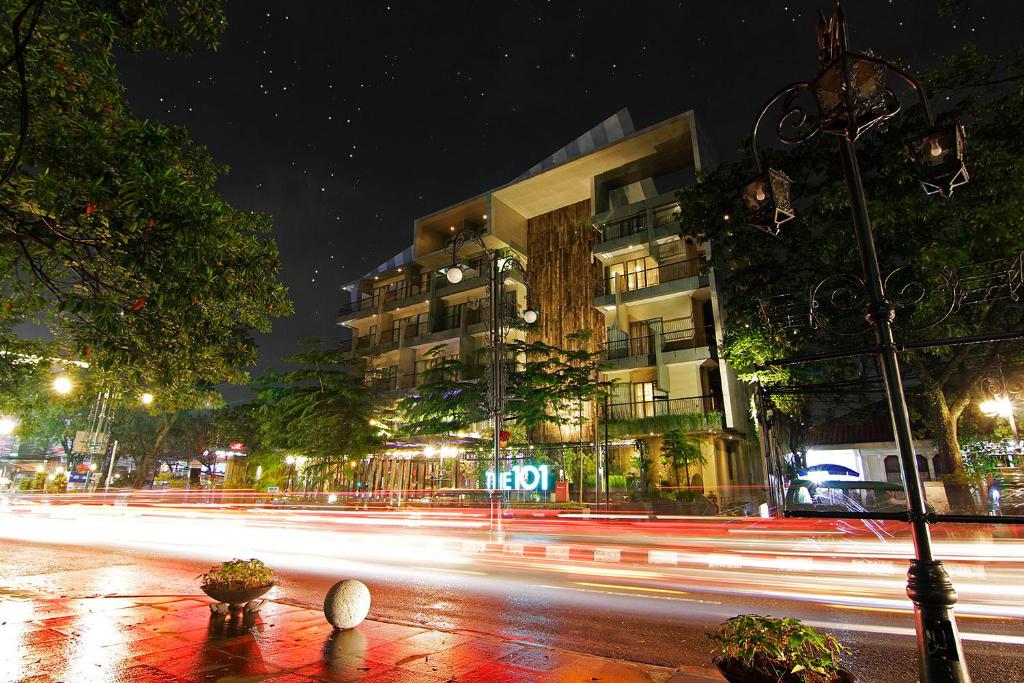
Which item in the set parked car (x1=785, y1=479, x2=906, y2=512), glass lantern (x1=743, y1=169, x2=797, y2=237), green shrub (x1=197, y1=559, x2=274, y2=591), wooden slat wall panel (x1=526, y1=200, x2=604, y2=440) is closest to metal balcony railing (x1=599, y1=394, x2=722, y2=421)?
wooden slat wall panel (x1=526, y1=200, x2=604, y2=440)

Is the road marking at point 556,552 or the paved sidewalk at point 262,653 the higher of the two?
the road marking at point 556,552

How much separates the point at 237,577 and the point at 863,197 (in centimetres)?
857

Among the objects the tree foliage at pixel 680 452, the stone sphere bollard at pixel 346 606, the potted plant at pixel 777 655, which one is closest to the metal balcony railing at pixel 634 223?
the tree foliage at pixel 680 452

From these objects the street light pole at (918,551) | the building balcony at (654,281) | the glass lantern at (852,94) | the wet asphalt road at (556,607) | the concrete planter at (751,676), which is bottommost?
the wet asphalt road at (556,607)

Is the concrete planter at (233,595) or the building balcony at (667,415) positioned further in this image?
the building balcony at (667,415)

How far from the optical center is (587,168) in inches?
1305

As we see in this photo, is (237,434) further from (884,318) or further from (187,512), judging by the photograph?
(884,318)

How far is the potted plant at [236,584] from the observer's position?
6922 millimetres

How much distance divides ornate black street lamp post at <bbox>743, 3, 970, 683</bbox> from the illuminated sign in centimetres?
1878

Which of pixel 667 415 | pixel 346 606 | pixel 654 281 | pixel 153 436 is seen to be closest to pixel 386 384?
pixel 654 281

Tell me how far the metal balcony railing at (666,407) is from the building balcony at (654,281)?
5.71m

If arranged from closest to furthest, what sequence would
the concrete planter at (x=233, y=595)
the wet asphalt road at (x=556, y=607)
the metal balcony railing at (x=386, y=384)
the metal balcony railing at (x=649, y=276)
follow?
the wet asphalt road at (x=556, y=607)
the concrete planter at (x=233, y=595)
the metal balcony railing at (x=649, y=276)
the metal balcony railing at (x=386, y=384)

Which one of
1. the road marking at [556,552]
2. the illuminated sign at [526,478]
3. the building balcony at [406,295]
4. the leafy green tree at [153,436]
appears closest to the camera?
the road marking at [556,552]

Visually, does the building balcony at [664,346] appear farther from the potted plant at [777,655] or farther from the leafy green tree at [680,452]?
the potted plant at [777,655]
